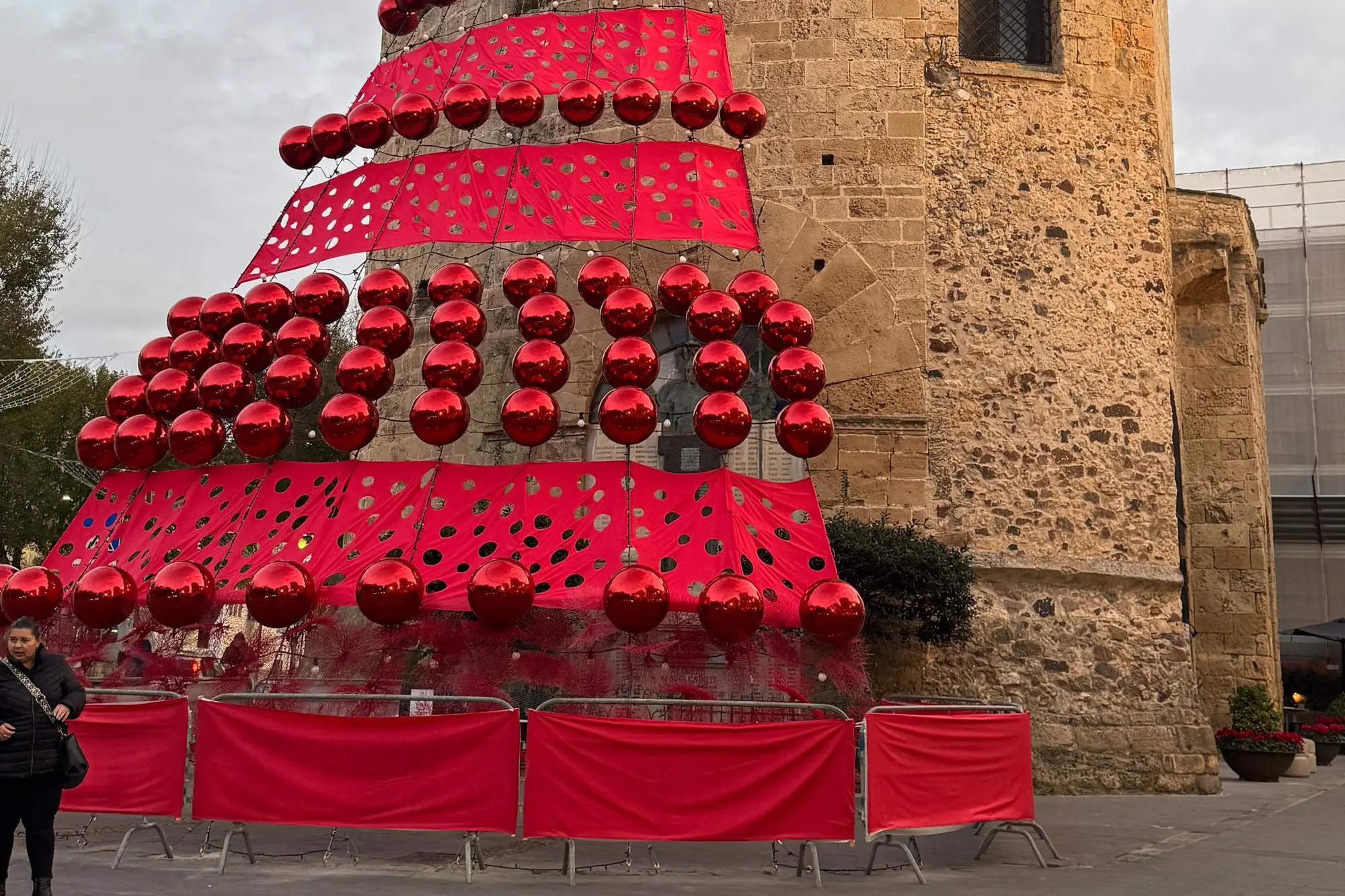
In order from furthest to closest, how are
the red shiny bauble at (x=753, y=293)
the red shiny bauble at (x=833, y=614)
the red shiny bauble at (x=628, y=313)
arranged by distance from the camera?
the red shiny bauble at (x=753, y=293), the red shiny bauble at (x=628, y=313), the red shiny bauble at (x=833, y=614)

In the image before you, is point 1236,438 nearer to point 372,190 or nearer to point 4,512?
point 372,190

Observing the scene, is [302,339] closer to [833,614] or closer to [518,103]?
[518,103]

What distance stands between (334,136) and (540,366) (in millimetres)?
3301

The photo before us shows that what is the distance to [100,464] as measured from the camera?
9.24m

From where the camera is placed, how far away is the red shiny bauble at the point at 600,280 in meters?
9.05

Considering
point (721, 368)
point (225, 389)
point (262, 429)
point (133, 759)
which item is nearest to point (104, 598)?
point (133, 759)

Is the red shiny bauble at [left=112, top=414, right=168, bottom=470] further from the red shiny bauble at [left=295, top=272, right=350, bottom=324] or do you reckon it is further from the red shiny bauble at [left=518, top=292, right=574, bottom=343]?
the red shiny bauble at [left=518, top=292, right=574, bottom=343]

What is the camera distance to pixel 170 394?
29.9 ft

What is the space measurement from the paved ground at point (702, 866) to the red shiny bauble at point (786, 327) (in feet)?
10.9

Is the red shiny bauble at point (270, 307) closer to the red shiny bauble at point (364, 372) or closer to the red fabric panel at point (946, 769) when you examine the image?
the red shiny bauble at point (364, 372)

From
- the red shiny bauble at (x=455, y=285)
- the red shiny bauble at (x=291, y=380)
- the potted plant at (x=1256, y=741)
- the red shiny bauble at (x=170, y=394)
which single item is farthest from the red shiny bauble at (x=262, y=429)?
the potted plant at (x=1256, y=741)

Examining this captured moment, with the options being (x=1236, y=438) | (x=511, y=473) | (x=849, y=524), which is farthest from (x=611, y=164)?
(x=1236, y=438)

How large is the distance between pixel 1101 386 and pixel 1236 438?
5.05 meters

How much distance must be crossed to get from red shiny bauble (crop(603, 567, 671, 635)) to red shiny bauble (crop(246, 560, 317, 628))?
1782 millimetres
